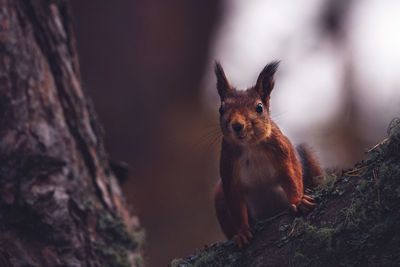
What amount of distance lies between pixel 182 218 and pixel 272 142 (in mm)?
2349

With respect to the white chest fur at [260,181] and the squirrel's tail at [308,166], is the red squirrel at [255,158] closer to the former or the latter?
the white chest fur at [260,181]

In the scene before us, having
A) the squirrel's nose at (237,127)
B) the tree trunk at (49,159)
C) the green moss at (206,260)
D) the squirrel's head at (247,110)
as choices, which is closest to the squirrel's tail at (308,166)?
the squirrel's head at (247,110)

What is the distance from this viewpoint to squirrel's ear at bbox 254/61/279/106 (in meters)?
1.79

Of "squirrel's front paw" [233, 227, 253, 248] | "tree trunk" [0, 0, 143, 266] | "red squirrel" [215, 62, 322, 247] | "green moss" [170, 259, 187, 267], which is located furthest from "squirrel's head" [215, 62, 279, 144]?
"tree trunk" [0, 0, 143, 266]

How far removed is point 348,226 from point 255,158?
0.67 meters

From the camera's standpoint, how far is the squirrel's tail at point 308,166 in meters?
1.97

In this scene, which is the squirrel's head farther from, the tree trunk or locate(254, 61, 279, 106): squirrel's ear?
the tree trunk

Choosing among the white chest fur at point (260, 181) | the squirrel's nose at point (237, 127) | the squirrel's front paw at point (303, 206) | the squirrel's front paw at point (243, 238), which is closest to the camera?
the squirrel's front paw at point (303, 206)

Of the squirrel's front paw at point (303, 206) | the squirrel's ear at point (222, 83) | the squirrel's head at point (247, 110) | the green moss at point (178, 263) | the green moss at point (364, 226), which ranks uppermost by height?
the squirrel's ear at point (222, 83)

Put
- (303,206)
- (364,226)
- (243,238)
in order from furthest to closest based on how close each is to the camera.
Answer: (243,238) < (303,206) < (364,226)

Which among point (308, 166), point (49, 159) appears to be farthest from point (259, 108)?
point (49, 159)

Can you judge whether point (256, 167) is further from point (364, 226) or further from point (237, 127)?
point (364, 226)

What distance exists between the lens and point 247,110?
1728 mm

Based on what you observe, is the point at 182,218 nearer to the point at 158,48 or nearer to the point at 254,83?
the point at 158,48
